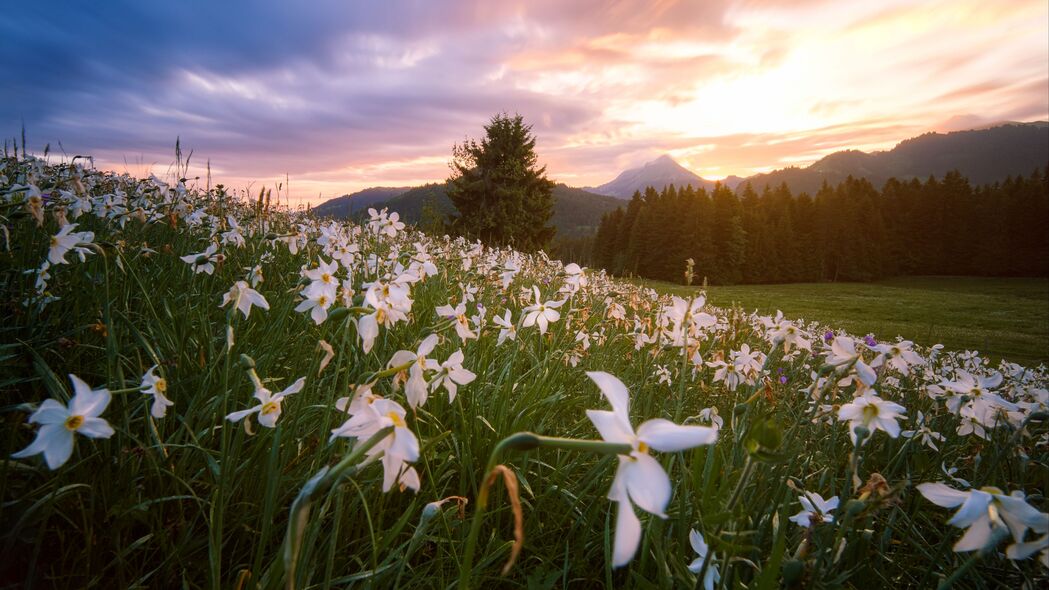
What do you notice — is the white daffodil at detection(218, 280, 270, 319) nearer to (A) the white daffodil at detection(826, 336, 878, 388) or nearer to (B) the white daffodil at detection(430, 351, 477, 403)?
(B) the white daffodil at detection(430, 351, 477, 403)

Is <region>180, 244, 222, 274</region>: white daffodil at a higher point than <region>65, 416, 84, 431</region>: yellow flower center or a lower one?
higher

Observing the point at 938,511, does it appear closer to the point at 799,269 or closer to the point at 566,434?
the point at 566,434

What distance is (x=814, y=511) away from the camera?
181 cm

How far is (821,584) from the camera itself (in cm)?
163

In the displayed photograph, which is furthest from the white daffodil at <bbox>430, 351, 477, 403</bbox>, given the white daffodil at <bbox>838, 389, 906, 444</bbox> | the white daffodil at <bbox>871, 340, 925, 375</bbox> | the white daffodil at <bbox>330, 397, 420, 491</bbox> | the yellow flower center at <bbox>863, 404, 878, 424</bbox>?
the white daffodil at <bbox>871, 340, 925, 375</bbox>

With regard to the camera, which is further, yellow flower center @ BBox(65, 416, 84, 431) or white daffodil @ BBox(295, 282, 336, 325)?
white daffodil @ BBox(295, 282, 336, 325)

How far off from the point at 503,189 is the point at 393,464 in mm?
39180

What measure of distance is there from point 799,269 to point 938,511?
70933 mm

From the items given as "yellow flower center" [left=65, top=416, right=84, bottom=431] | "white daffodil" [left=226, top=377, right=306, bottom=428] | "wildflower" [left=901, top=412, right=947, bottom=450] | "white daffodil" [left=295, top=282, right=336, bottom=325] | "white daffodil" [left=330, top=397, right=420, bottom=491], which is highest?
"white daffodil" [left=295, top=282, right=336, bottom=325]

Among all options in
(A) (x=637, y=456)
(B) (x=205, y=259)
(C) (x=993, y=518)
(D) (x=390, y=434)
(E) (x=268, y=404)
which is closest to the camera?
(A) (x=637, y=456)

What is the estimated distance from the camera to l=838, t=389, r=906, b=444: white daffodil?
1835 mm

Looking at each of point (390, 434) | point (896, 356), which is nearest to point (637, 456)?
point (390, 434)

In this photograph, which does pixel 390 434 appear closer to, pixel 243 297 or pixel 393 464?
pixel 393 464

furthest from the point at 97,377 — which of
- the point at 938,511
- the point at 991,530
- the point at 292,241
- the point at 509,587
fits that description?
the point at 938,511
